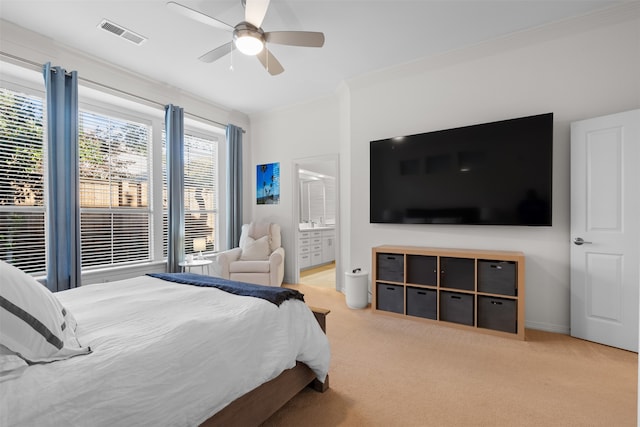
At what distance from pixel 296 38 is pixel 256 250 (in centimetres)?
293

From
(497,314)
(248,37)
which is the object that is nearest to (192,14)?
(248,37)

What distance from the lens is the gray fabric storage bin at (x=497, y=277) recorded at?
274 centimetres

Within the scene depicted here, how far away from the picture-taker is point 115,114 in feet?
12.4

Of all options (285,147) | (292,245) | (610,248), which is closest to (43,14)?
(285,147)

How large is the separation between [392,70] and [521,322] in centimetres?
300

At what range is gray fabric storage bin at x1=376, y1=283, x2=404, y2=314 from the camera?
10.9 ft

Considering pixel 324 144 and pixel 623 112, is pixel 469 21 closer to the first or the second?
pixel 623 112

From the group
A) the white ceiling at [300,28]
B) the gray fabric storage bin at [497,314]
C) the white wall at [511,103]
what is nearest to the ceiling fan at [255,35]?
the white ceiling at [300,28]

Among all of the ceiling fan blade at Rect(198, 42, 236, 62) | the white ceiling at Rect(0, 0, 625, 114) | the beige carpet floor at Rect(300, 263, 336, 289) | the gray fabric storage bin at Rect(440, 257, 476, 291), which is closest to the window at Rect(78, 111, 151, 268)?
the white ceiling at Rect(0, 0, 625, 114)

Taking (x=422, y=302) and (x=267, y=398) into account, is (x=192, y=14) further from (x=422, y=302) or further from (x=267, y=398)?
(x=422, y=302)

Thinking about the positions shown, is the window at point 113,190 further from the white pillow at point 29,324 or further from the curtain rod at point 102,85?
the white pillow at point 29,324

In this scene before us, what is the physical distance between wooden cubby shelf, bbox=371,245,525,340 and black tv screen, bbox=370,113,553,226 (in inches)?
15.4

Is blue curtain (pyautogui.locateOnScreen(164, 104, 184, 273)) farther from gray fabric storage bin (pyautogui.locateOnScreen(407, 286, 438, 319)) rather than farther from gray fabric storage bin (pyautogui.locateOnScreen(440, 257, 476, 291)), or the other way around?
gray fabric storage bin (pyautogui.locateOnScreen(440, 257, 476, 291))

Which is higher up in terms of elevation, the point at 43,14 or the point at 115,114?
the point at 43,14
